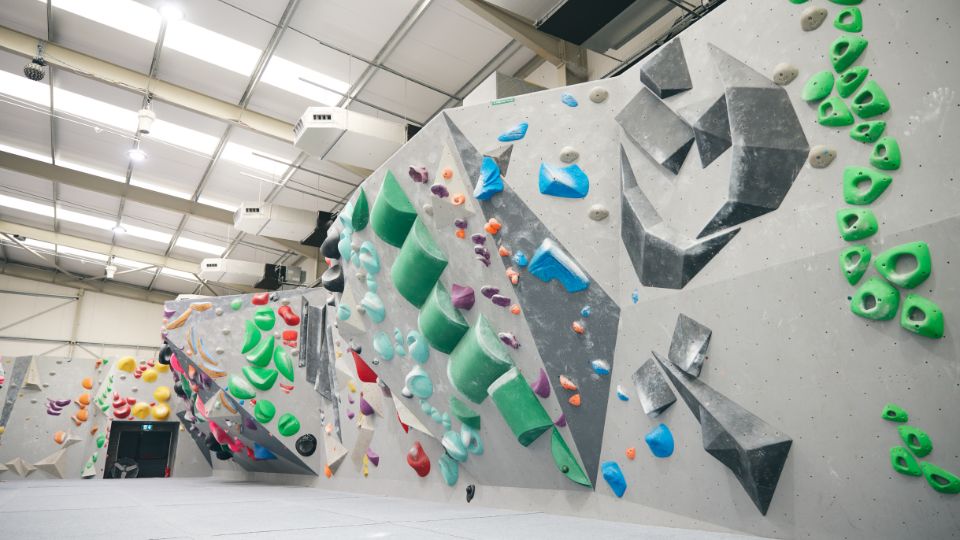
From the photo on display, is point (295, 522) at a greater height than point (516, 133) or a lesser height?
lesser

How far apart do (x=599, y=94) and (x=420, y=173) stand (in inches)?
62.5

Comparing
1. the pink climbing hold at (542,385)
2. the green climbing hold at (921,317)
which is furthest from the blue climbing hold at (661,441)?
the green climbing hold at (921,317)

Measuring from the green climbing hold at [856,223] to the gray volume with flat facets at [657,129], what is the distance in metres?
1.01

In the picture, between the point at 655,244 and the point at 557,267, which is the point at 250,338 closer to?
the point at 557,267

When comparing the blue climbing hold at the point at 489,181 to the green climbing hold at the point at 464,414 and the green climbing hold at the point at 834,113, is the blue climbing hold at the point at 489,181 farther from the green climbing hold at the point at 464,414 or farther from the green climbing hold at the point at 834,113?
the green climbing hold at the point at 834,113

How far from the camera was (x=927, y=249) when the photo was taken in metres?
2.64

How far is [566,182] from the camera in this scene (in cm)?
417

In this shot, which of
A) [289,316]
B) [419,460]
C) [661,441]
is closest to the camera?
[661,441]

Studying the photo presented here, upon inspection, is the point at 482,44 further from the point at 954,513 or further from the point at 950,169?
the point at 954,513

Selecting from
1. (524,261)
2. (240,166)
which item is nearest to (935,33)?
(524,261)

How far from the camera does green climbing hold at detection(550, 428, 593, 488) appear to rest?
4.36m

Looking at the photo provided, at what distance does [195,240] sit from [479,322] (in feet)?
47.0

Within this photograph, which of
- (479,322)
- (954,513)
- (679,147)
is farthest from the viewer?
(479,322)

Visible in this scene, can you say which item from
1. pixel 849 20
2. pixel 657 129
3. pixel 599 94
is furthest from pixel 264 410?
pixel 849 20
